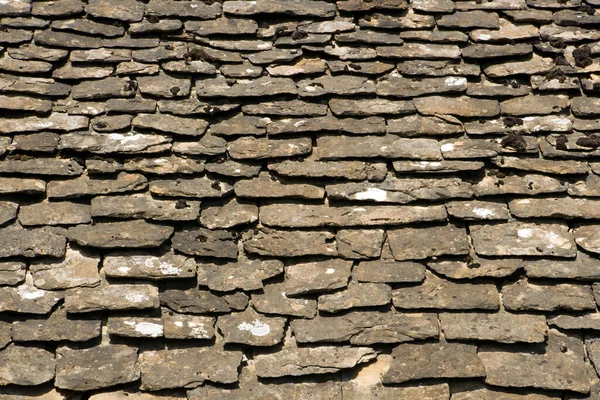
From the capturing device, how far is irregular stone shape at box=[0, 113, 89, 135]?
12.1 feet

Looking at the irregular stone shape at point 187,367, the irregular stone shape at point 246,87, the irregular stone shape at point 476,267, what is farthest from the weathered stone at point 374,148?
the irregular stone shape at point 187,367

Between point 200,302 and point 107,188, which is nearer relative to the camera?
point 200,302

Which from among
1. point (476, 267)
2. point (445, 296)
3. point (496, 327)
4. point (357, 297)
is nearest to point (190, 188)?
point (357, 297)

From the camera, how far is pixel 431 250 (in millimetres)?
3408

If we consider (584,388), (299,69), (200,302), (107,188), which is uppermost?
(299,69)

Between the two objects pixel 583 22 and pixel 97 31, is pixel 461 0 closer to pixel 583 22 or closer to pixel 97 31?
pixel 583 22

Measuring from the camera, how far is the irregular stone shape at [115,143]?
11.9ft

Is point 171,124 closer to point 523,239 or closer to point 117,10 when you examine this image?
point 117,10

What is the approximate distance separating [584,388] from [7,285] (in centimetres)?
270

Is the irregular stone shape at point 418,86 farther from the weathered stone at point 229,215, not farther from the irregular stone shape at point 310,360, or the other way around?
the irregular stone shape at point 310,360

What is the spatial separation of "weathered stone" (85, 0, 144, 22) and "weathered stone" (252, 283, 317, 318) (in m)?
1.94

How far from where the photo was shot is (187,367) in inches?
123

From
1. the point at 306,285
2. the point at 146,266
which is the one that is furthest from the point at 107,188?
the point at 306,285

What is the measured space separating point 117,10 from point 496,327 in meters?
2.83
